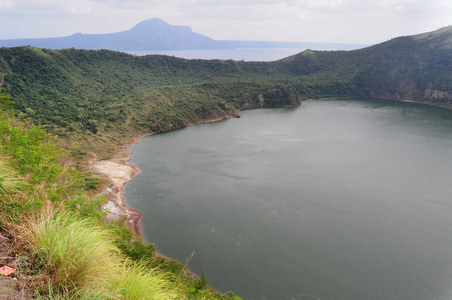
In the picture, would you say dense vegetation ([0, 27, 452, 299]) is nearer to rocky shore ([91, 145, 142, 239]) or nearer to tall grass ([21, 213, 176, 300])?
tall grass ([21, 213, 176, 300])

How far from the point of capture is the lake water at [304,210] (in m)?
18.9

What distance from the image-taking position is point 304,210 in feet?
85.9

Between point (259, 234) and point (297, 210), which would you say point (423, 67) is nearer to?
point (297, 210)

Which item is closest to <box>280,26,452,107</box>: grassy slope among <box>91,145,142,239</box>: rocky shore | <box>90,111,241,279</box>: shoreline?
<box>90,111,241,279</box>: shoreline

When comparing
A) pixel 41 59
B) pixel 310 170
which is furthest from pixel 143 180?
pixel 41 59

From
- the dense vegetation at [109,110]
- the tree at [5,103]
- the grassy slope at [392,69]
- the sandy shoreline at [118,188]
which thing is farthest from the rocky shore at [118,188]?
the grassy slope at [392,69]

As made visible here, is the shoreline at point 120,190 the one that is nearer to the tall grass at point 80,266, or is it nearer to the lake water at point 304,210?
the lake water at point 304,210

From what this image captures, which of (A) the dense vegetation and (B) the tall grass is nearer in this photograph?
(B) the tall grass

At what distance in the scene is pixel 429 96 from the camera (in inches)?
3145

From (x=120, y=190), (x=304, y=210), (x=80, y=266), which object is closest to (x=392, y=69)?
(x=304, y=210)

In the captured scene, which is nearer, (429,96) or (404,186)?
(404,186)

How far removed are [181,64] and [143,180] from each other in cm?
7215

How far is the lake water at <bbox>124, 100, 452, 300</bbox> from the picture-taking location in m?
18.9

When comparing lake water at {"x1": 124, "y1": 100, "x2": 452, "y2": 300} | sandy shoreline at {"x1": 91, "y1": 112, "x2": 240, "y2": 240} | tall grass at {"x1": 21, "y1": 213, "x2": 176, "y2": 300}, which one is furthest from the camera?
sandy shoreline at {"x1": 91, "y1": 112, "x2": 240, "y2": 240}
